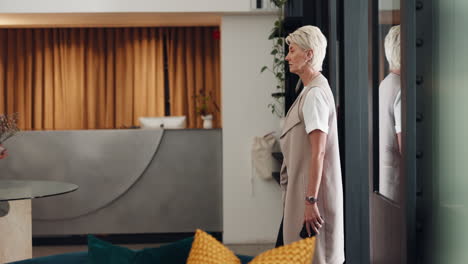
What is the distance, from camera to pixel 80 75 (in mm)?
7875

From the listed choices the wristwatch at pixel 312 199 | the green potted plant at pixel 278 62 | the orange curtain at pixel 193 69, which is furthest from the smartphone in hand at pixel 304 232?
the orange curtain at pixel 193 69

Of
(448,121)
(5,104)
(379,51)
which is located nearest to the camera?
(448,121)

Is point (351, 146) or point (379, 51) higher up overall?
point (379, 51)

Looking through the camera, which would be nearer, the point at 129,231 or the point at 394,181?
the point at 394,181

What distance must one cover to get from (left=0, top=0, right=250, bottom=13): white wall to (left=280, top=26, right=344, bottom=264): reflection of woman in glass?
2.80 m

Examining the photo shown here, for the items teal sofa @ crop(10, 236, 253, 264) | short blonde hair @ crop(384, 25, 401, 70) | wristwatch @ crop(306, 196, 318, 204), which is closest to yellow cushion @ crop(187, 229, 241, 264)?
teal sofa @ crop(10, 236, 253, 264)

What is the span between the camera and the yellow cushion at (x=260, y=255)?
1.45m

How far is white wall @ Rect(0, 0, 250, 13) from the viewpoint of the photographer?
5.28 m

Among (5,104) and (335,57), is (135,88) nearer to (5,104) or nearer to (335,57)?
(5,104)

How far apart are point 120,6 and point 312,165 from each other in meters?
3.35

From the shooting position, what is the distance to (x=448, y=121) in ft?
6.05

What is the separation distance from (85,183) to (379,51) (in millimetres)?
3705

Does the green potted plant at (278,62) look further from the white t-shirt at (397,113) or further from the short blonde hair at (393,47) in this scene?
the white t-shirt at (397,113)

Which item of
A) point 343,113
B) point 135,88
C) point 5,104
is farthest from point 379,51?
point 5,104
